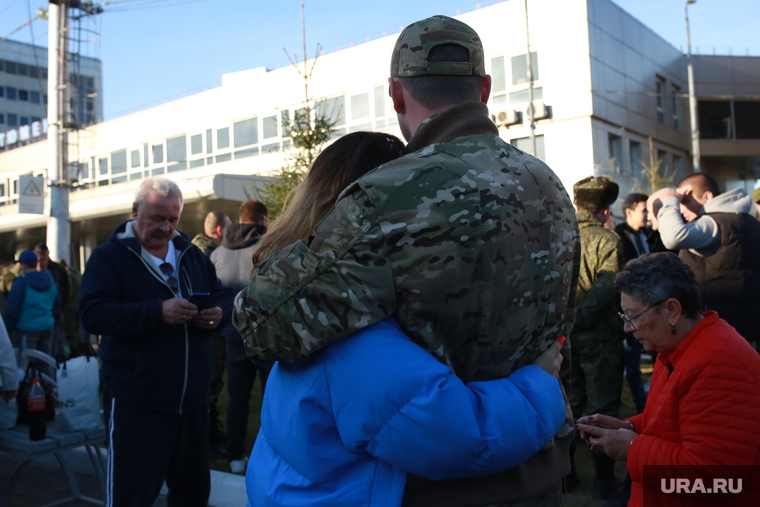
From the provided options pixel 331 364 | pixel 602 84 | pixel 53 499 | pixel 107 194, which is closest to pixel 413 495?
pixel 331 364

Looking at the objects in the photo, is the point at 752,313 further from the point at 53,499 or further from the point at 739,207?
the point at 53,499

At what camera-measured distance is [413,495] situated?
147cm

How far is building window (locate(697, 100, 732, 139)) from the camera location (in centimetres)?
3112

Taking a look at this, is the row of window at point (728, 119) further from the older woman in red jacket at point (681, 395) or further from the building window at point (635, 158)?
the older woman in red jacket at point (681, 395)

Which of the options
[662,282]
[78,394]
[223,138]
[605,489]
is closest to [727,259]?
[605,489]

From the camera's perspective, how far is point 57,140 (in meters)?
15.2

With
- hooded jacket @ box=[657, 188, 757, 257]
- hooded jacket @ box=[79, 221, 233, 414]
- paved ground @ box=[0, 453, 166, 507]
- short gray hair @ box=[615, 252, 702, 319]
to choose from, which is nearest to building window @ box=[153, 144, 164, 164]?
paved ground @ box=[0, 453, 166, 507]

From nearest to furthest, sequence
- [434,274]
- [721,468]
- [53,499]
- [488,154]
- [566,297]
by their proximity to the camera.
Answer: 1. [434,274]
2. [488,154]
3. [566,297]
4. [721,468]
5. [53,499]

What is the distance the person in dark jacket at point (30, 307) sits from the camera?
8.88 m

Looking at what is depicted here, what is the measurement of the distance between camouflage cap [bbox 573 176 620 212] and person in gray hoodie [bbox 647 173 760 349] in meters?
0.48

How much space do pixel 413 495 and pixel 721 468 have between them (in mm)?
1376

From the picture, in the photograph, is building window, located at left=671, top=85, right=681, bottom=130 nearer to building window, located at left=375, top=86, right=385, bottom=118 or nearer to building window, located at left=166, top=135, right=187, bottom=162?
building window, located at left=375, top=86, right=385, bottom=118

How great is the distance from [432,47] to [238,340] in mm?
4279

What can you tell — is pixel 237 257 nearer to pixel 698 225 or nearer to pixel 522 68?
pixel 698 225
